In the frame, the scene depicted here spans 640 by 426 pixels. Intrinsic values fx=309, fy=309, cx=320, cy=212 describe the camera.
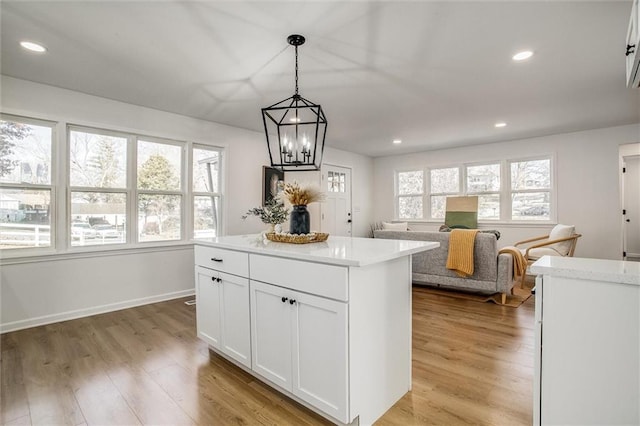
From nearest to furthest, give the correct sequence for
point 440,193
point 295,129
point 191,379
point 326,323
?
point 326,323, point 191,379, point 295,129, point 440,193

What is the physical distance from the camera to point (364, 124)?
4.67m

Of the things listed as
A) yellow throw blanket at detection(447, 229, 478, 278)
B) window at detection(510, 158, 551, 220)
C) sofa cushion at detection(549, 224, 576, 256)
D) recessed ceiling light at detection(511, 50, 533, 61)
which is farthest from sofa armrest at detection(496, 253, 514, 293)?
window at detection(510, 158, 551, 220)

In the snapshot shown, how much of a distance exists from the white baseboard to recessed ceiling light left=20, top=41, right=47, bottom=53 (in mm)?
2480

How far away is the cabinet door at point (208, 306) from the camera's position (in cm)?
225

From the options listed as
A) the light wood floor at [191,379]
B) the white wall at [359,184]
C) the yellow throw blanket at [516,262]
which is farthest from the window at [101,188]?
the yellow throw blanket at [516,262]

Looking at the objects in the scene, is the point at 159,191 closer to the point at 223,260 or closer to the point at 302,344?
the point at 223,260

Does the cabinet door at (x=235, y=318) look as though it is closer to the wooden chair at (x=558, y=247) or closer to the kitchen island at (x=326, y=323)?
the kitchen island at (x=326, y=323)

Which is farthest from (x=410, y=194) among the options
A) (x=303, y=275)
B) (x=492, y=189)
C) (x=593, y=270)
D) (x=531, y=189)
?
(x=593, y=270)

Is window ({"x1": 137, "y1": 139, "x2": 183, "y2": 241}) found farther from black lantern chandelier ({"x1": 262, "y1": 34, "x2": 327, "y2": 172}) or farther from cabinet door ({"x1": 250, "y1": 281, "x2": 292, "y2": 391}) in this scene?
cabinet door ({"x1": 250, "y1": 281, "x2": 292, "y2": 391})

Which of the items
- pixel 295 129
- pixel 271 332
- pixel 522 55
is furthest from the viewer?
pixel 295 129

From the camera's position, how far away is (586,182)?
5.08m

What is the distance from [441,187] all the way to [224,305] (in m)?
5.68

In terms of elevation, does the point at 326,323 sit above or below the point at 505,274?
above

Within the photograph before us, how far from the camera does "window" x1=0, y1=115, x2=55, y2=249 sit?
2969 mm
